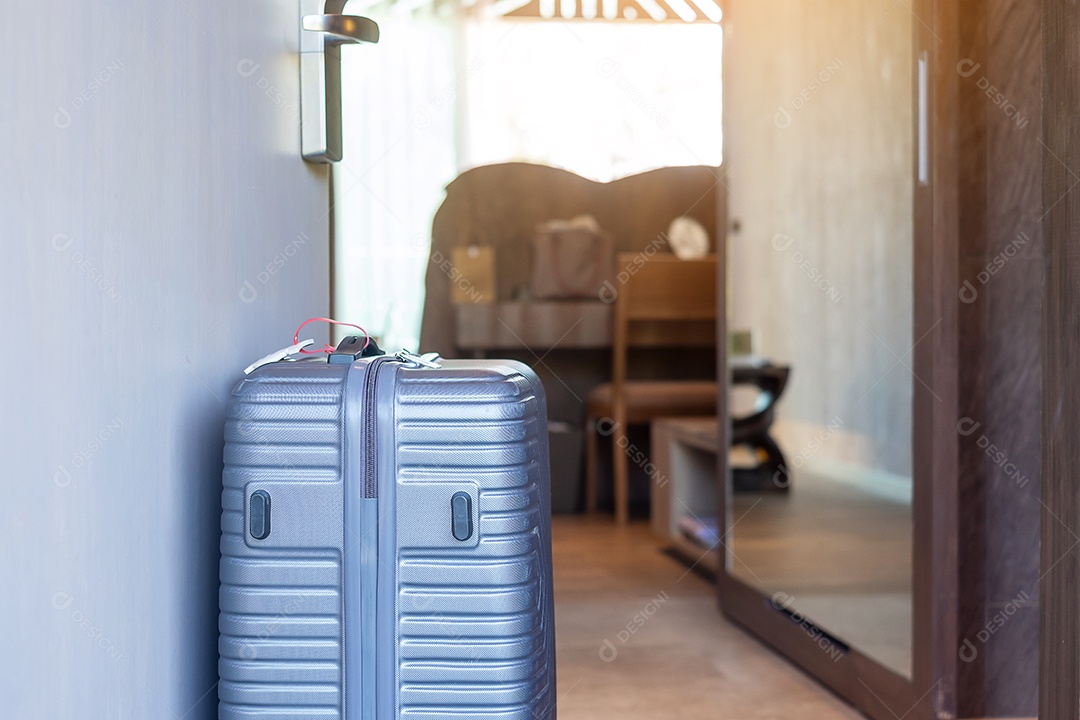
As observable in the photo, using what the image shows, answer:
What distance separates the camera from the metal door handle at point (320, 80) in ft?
4.65

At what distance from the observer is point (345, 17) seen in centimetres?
138

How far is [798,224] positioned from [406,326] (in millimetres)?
2861

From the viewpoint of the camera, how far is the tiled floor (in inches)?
75.2

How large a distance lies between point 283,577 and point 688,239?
12.1 ft

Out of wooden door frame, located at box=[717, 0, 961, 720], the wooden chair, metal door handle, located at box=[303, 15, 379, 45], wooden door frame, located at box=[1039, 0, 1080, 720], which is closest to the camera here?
wooden door frame, located at box=[1039, 0, 1080, 720]

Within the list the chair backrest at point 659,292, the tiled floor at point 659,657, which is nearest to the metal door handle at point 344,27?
the tiled floor at point 659,657

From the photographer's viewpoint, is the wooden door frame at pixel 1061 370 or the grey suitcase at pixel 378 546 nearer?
the grey suitcase at pixel 378 546

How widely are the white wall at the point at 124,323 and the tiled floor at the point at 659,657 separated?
3.17 feet

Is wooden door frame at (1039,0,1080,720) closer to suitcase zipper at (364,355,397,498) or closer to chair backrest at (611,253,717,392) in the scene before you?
suitcase zipper at (364,355,397,498)

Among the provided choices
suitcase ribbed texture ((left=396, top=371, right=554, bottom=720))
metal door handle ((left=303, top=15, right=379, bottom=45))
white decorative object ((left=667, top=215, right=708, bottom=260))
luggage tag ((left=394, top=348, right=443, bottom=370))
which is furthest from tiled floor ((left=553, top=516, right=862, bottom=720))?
white decorative object ((left=667, top=215, right=708, bottom=260))

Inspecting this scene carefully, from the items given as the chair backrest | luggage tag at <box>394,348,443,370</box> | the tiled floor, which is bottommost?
the tiled floor

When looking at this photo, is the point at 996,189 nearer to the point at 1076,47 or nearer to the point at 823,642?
the point at 1076,47

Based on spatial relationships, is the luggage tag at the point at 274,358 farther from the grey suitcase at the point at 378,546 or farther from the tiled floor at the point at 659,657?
the tiled floor at the point at 659,657

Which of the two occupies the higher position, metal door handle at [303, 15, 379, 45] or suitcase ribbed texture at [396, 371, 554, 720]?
metal door handle at [303, 15, 379, 45]
